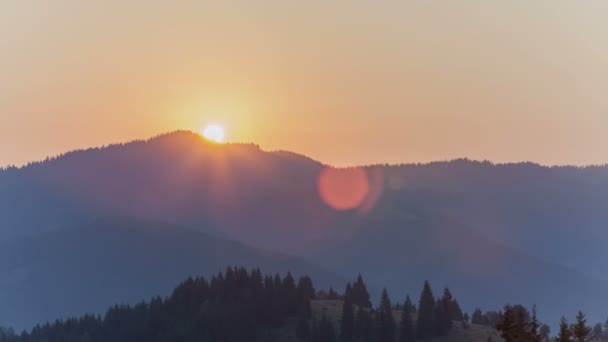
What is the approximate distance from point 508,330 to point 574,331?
28.5ft

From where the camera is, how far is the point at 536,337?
232 ft

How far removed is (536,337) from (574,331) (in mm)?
5952

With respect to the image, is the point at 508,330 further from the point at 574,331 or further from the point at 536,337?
the point at 574,331

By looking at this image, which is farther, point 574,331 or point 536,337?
point 574,331

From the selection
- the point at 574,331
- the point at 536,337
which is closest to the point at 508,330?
the point at 536,337

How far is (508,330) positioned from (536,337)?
9.26 ft

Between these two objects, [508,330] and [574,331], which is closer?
[508,330]

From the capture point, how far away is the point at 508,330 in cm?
6900

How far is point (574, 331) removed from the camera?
7550 centimetres
